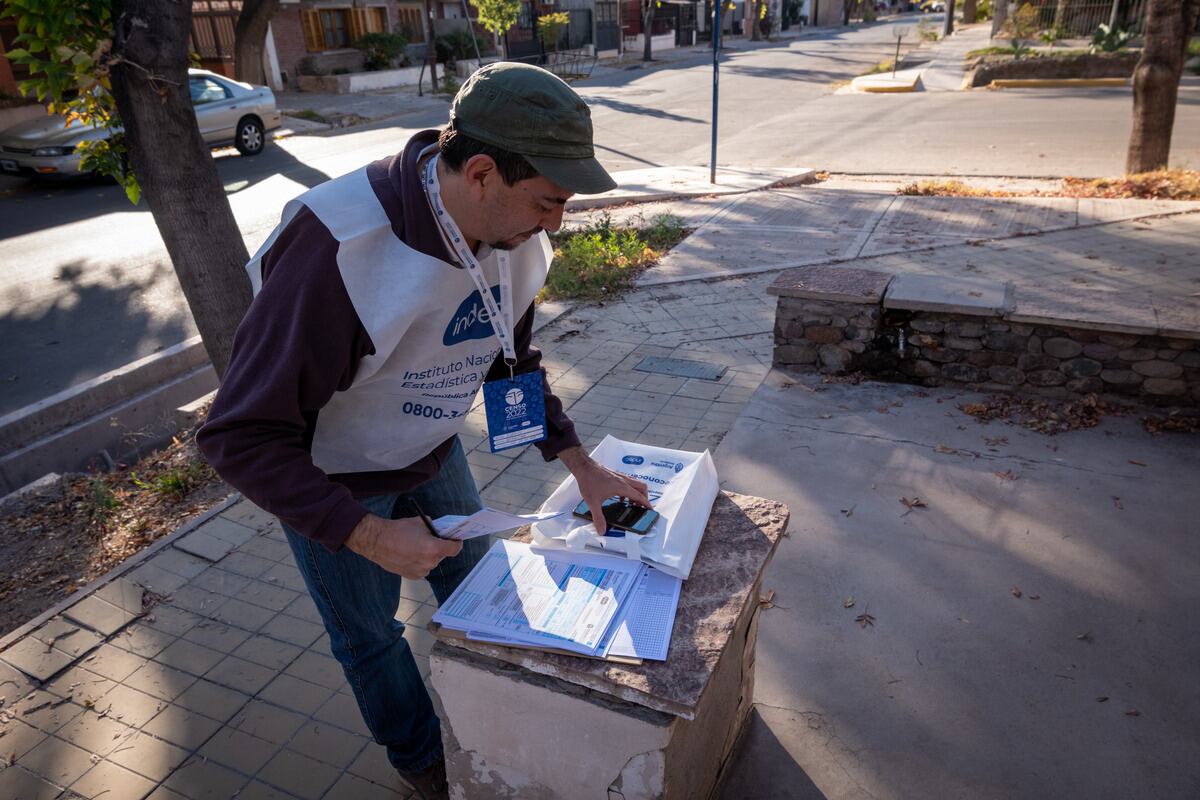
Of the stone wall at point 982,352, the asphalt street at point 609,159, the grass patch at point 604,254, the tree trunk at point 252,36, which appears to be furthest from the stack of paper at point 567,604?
the tree trunk at point 252,36

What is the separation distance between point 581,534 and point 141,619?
7.78 ft

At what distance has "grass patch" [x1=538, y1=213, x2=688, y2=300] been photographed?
23.3ft

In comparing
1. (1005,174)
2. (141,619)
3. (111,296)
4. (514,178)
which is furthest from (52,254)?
(1005,174)

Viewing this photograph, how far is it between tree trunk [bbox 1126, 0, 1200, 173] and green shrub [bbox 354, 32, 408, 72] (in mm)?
24394

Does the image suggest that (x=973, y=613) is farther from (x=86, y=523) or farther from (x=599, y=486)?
(x=86, y=523)

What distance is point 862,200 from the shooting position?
9773 mm

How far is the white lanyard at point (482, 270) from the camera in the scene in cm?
174

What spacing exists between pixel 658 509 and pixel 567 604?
412 mm

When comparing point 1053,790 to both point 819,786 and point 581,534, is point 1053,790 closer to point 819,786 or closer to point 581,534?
point 819,786

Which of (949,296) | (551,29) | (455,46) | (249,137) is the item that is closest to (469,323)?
(949,296)

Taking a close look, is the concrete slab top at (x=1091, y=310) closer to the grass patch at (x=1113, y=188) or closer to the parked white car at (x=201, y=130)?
the grass patch at (x=1113, y=188)

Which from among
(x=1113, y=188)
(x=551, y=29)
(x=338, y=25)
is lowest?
(x=1113, y=188)

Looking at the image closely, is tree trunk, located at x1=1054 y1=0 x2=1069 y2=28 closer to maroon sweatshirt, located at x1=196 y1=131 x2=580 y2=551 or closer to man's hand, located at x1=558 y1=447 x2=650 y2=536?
man's hand, located at x1=558 y1=447 x2=650 y2=536

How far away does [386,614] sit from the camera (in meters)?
2.14
